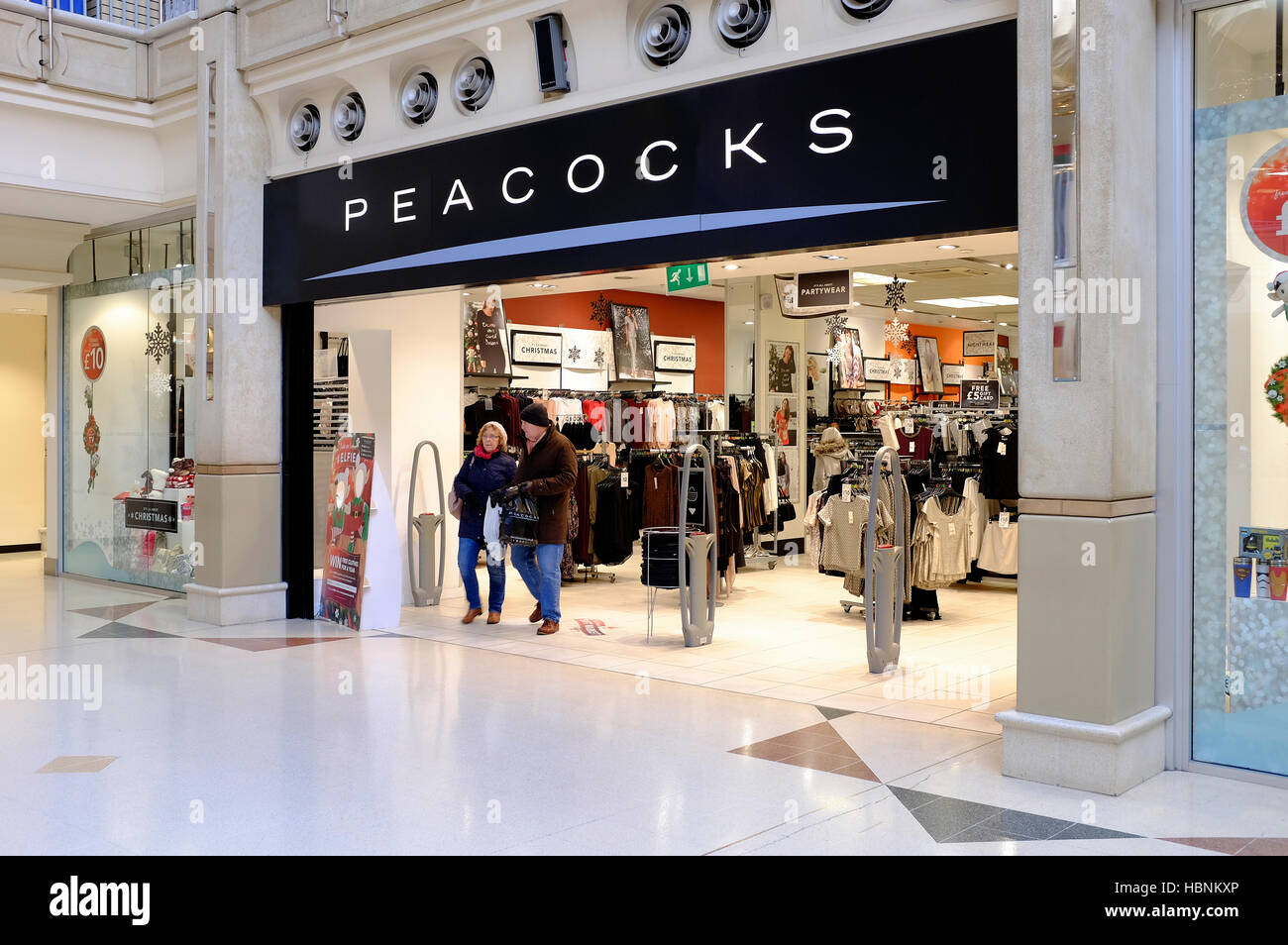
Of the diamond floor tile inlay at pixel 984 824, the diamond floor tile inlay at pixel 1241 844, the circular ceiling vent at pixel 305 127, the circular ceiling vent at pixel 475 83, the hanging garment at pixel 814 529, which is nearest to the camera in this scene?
the diamond floor tile inlay at pixel 1241 844

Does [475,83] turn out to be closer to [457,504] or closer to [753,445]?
[457,504]

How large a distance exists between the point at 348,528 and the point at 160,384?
10.9ft

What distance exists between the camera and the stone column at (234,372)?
8281 millimetres

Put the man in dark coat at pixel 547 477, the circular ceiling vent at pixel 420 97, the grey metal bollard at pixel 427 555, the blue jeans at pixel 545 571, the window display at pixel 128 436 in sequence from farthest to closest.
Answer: the window display at pixel 128 436 < the grey metal bollard at pixel 427 555 < the blue jeans at pixel 545 571 < the man in dark coat at pixel 547 477 < the circular ceiling vent at pixel 420 97

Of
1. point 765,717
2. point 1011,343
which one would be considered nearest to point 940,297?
point 1011,343

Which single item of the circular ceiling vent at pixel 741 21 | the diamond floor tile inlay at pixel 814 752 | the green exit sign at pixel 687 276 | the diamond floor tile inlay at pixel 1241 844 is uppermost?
the circular ceiling vent at pixel 741 21

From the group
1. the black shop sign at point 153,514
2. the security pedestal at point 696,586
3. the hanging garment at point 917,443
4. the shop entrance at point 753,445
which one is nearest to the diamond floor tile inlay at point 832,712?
the shop entrance at point 753,445

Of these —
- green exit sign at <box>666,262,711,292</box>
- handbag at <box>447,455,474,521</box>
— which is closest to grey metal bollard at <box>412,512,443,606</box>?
handbag at <box>447,455,474,521</box>

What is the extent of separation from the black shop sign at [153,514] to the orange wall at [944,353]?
406 inches

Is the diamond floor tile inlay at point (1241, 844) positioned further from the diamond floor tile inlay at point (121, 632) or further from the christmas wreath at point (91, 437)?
the christmas wreath at point (91, 437)

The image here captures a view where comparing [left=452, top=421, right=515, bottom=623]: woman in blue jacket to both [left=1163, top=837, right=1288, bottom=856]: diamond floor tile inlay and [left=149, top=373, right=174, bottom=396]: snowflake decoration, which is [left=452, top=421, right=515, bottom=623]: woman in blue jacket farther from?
[left=1163, top=837, right=1288, bottom=856]: diamond floor tile inlay

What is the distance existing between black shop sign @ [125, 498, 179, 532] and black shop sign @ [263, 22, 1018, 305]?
9.38ft

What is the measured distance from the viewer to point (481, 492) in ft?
26.4

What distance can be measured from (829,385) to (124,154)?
8.12 m
